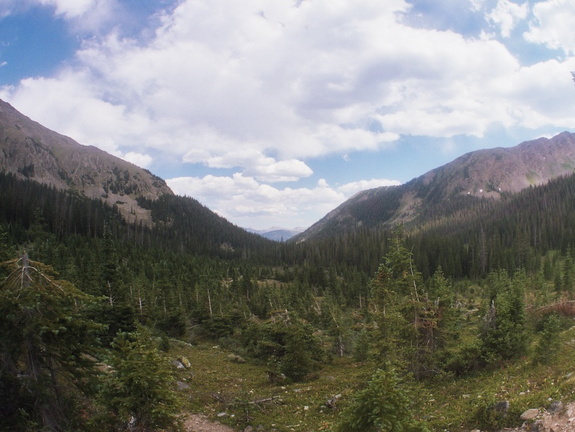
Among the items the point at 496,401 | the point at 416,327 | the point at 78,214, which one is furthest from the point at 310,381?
the point at 78,214

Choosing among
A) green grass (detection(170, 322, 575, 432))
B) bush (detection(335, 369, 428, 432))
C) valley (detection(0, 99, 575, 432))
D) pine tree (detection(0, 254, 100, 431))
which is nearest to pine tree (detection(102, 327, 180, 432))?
valley (detection(0, 99, 575, 432))

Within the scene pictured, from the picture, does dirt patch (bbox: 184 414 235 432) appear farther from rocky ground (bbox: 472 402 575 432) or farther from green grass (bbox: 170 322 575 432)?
rocky ground (bbox: 472 402 575 432)

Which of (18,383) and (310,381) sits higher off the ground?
(18,383)

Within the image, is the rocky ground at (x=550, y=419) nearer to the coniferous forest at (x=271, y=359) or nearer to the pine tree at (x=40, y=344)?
the coniferous forest at (x=271, y=359)

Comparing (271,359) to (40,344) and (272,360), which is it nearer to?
(272,360)

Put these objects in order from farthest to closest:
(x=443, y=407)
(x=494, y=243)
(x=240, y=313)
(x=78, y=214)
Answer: (x=78, y=214), (x=494, y=243), (x=240, y=313), (x=443, y=407)

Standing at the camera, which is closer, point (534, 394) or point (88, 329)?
point (88, 329)

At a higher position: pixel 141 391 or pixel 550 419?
pixel 141 391

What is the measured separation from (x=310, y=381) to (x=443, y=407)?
11885 millimetres

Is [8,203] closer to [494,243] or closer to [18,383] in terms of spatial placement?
[18,383]

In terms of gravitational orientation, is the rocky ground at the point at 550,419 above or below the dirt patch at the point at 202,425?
above

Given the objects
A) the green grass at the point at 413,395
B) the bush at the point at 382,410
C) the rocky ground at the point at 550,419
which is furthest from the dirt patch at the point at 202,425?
the rocky ground at the point at 550,419

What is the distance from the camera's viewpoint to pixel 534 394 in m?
13.5

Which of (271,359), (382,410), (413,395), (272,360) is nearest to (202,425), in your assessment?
(413,395)
